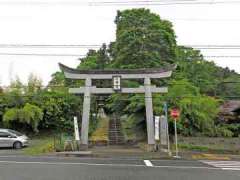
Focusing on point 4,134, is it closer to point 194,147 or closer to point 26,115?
point 26,115

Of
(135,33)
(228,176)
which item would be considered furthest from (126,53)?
(228,176)

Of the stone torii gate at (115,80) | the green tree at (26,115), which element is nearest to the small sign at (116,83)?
the stone torii gate at (115,80)

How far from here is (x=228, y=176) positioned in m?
16.2

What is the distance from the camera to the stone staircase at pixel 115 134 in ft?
133

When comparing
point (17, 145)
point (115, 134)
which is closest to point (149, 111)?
point (115, 134)

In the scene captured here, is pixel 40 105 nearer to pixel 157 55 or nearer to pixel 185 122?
pixel 157 55

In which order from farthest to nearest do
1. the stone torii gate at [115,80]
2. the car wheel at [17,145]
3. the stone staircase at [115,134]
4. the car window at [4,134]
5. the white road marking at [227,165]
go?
1. the stone staircase at [115,134]
2. the car window at [4,134]
3. the car wheel at [17,145]
4. the stone torii gate at [115,80]
5. the white road marking at [227,165]

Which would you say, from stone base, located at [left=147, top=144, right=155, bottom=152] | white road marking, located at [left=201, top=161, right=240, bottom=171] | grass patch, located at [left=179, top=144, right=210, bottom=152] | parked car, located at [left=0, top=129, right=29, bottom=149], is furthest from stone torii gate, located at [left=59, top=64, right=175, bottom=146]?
white road marking, located at [left=201, top=161, right=240, bottom=171]

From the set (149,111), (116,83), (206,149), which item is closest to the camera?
(206,149)

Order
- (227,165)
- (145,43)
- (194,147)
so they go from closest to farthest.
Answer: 1. (227,165)
2. (194,147)
3. (145,43)

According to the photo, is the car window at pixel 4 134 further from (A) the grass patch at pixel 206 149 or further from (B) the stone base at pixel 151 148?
(A) the grass patch at pixel 206 149

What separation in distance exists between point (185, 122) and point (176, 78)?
10456 mm

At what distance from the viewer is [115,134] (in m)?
43.2

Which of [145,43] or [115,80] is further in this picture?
[145,43]
